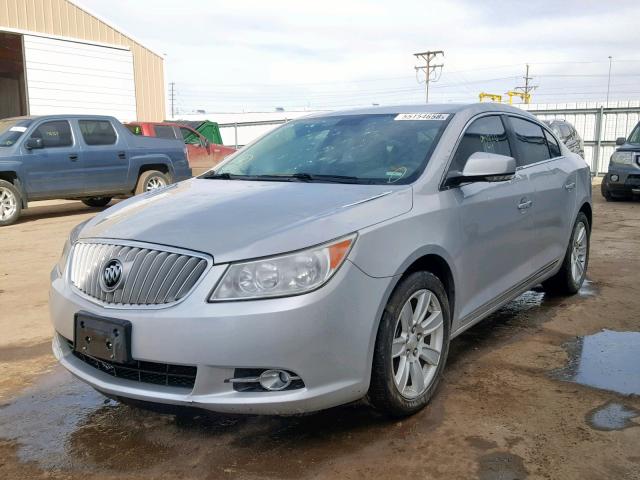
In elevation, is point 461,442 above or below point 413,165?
below

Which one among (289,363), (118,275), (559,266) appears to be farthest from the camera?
(559,266)

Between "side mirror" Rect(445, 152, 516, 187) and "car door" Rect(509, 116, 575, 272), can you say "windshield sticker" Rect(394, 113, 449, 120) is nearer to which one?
"side mirror" Rect(445, 152, 516, 187)

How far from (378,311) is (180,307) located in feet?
2.80

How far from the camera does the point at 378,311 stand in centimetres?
276

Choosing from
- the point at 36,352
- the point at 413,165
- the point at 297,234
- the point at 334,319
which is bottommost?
the point at 36,352

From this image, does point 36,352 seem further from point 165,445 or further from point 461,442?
point 461,442

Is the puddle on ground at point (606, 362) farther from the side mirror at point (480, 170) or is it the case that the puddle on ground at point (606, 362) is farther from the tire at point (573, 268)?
the side mirror at point (480, 170)

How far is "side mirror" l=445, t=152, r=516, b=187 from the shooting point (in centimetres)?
344

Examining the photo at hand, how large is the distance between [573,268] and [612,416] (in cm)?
238

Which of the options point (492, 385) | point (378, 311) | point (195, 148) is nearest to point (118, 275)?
point (378, 311)

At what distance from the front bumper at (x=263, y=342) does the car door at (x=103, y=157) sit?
29.1ft

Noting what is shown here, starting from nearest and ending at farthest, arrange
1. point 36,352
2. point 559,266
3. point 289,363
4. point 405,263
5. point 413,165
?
point 289,363 < point 405,263 < point 413,165 < point 36,352 < point 559,266

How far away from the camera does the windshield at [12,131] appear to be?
33.0 ft

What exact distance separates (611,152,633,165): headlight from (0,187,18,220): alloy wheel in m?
11.3
